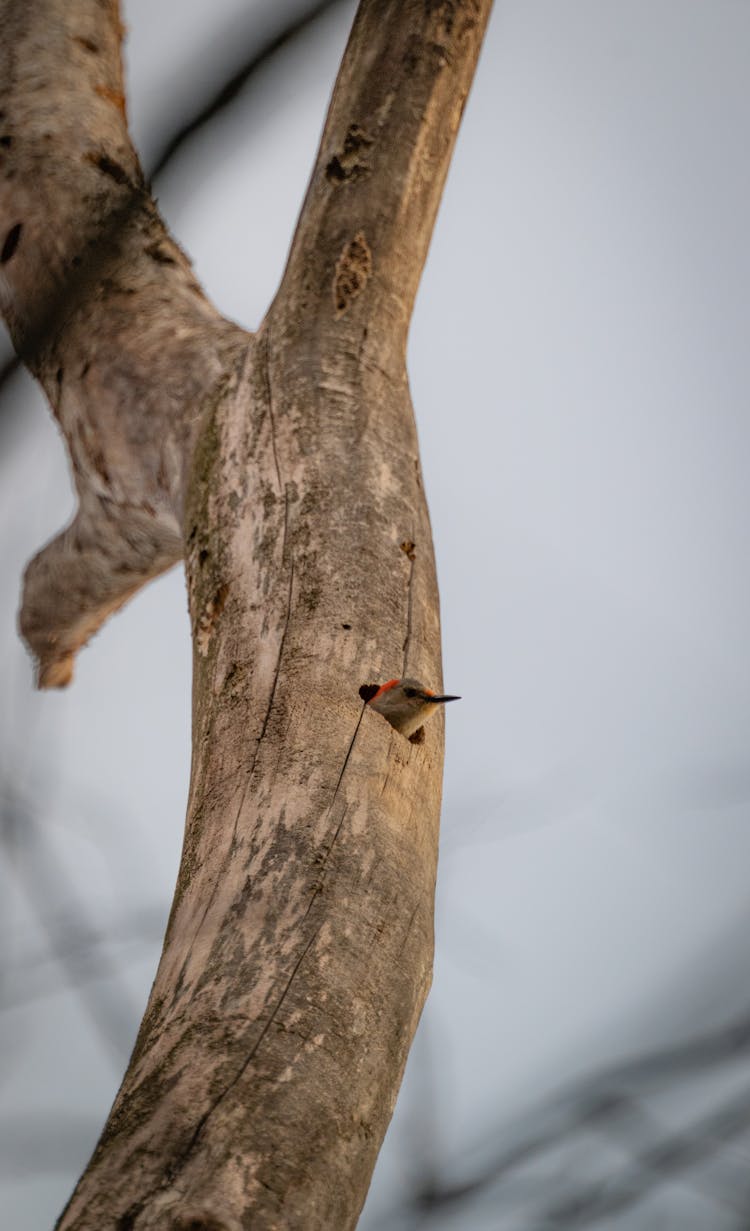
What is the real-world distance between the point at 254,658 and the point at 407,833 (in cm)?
33

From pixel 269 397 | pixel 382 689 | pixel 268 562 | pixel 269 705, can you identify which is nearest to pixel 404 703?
pixel 382 689

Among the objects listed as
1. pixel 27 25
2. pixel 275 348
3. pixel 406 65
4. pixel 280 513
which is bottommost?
pixel 280 513

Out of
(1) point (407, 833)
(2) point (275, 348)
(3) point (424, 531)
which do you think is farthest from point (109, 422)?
(1) point (407, 833)

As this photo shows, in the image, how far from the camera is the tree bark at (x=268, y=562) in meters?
0.98

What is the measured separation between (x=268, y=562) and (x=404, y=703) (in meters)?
0.33

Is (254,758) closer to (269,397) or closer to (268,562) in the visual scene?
(268,562)

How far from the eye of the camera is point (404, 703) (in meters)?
1.39

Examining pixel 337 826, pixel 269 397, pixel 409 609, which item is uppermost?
pixel 269 397

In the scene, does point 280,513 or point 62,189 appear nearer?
point 280,513

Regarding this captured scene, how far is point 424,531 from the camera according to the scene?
1729 mm

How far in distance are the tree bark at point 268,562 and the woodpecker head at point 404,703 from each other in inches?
0.8

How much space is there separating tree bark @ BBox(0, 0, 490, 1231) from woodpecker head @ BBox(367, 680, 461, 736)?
20 mm

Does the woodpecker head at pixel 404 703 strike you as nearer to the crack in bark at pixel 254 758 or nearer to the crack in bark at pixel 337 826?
the crack in bark at pixel 337 826

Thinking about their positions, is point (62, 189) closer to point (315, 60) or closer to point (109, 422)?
point (109, 422)
